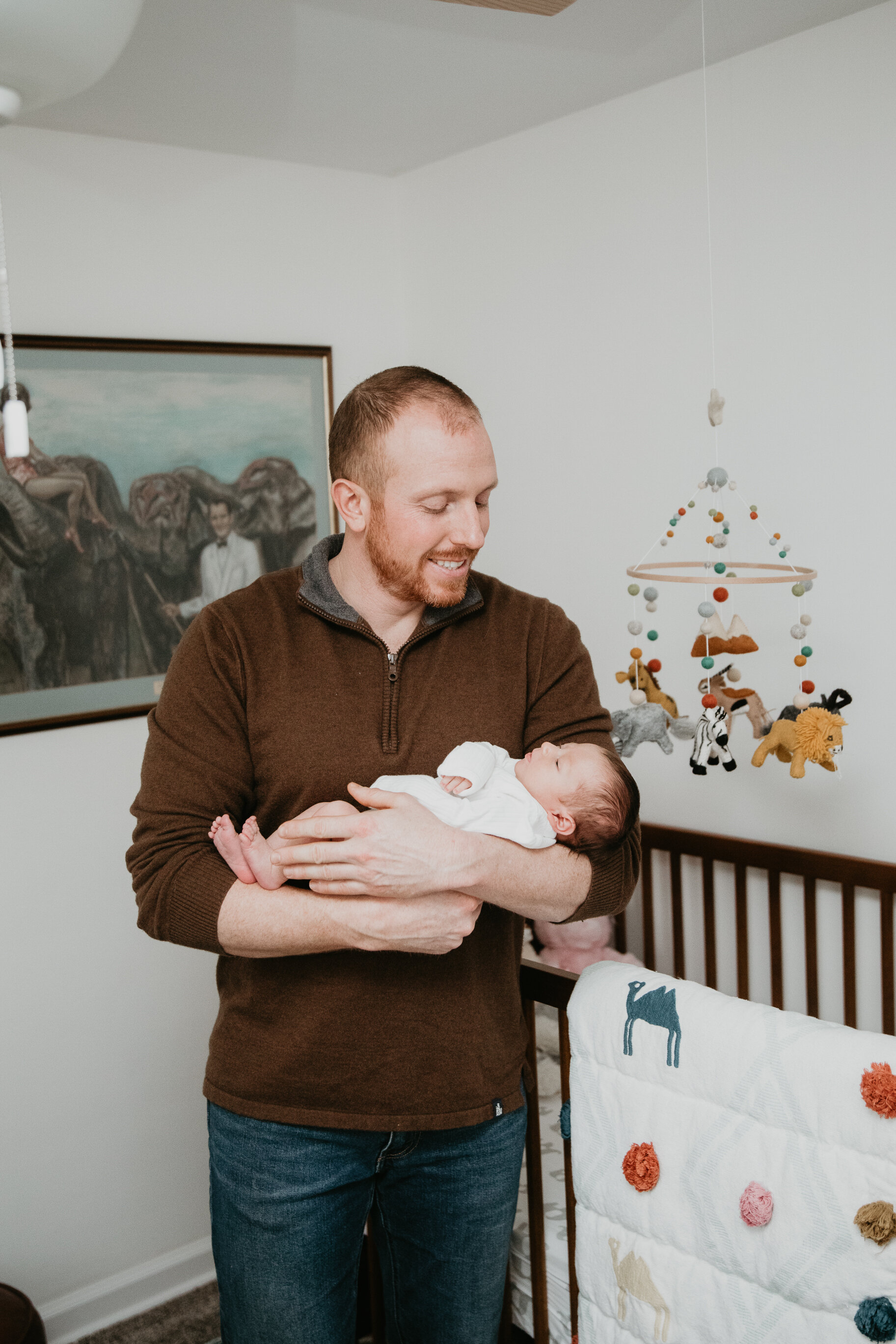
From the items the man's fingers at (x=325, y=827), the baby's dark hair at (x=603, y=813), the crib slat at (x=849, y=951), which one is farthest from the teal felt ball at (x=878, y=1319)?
the crib slat at (x=849, y=951)

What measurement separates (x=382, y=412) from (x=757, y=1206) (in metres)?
0.97

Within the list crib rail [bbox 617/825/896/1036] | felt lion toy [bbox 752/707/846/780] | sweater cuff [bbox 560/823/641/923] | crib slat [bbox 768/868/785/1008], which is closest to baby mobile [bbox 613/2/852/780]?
felt lion toy [bbox 752/707/846/780]

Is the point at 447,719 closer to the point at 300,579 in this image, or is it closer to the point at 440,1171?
the point at 300,579

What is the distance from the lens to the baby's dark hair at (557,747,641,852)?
4.25 feet

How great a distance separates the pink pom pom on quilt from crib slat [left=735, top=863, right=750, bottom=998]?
117 cm

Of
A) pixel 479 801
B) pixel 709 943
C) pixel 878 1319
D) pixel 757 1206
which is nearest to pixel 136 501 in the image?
pixel 479 801

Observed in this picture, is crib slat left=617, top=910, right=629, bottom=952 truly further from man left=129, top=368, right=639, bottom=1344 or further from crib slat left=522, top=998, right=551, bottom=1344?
man left=129, top=368, right=639, bottom=1344

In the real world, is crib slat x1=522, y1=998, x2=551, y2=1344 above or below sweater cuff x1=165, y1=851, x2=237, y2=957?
below

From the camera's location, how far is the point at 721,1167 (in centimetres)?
122

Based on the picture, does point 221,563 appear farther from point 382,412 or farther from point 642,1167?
point 642,1167

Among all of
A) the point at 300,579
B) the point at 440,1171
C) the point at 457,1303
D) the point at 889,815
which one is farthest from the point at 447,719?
the point at 889,815

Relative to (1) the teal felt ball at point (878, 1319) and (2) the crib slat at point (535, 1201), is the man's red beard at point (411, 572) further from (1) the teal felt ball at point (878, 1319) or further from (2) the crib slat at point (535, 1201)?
(1) the teal felt ball at point (878, 1319)

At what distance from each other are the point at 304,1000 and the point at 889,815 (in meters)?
1.30

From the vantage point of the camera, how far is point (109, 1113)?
7.94ft
